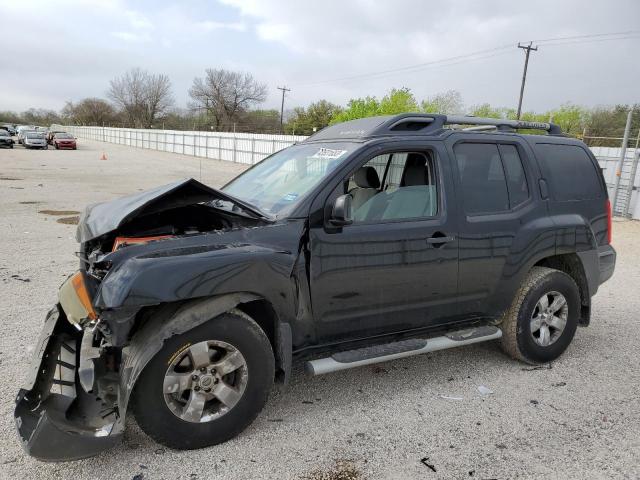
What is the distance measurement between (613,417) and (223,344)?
2754mm

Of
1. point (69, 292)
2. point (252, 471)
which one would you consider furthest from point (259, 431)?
point (69, 292)

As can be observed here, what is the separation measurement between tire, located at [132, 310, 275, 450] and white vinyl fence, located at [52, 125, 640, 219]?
14026mm

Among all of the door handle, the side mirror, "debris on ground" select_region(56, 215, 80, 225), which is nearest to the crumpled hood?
the side mirror

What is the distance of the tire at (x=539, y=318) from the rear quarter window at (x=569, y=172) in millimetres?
723

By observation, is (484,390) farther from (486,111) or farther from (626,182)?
(486,111)

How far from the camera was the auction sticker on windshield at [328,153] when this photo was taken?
11.5ft

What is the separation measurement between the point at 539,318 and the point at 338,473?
238 cm

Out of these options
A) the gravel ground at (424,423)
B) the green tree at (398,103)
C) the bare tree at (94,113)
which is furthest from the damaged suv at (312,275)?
the bare tree at (94,113)

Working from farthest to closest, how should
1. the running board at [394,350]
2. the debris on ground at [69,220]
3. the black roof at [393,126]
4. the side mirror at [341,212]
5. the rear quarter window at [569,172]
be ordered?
the debris on ground at [69,220] < the rear quarter window at [569,172] < the black roof at [393,126] < the running board at [394,350] < the side mirror at [341,212]

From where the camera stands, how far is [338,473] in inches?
107

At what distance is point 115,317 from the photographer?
2.51 m

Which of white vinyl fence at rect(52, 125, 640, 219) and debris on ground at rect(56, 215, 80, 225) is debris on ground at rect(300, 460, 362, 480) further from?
white vinyl fence at rect(52, 125, 640, 219)

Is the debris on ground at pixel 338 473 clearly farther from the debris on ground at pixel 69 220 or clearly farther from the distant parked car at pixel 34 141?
the distant parked car at pixel 34 141

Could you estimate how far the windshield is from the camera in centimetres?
336
